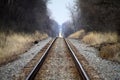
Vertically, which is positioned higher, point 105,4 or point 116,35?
point 105,4

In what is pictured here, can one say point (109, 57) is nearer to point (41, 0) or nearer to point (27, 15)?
point (27, 15)

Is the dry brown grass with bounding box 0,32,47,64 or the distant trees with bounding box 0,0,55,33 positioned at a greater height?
the distant trees with bounding box 0,0,55,33

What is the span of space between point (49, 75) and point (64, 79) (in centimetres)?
86

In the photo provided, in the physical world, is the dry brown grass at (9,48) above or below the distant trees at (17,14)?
below

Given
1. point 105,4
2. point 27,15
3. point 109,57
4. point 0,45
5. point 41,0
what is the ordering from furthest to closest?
point 41,0 → point 27,15 → point 105,4 → point 0,45 → point 109,57

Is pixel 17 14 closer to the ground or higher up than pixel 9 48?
higher up

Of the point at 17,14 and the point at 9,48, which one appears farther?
the point at 17,14

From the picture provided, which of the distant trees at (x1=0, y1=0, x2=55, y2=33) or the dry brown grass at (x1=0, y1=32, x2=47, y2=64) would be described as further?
the distant trees at (x1=0, y1=0, x2=55, y2=33)

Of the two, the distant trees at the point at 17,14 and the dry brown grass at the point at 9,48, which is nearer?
the dry brown grass at the point at 9,48

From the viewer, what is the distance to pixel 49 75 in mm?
9953

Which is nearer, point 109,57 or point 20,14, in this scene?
point 109,57

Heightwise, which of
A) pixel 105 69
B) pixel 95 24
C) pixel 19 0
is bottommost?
pixel 105 69

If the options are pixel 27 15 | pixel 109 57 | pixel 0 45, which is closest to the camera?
pixel 109 57

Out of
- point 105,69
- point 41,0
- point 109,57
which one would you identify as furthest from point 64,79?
point 41,0
